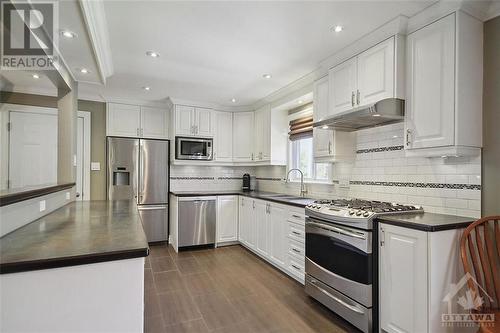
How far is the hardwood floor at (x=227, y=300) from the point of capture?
7.10 ft

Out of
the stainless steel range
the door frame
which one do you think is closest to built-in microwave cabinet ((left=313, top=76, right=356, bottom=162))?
the stainless steel range

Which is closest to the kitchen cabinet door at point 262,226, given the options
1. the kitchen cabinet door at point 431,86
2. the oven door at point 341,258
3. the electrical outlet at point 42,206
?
the oven door at point 341,258

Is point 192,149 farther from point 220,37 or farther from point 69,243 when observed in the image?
point 69,243

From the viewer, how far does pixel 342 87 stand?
261cm

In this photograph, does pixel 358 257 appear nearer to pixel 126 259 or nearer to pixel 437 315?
pixel 437 315

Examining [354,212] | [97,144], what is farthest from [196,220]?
[354,212]

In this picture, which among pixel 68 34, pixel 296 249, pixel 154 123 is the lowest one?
pixel 296 249

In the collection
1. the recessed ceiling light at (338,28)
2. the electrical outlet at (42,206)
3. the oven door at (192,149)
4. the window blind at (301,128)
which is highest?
the recessed ceiling light at (338,28)

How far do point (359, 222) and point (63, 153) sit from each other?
3.03 metres

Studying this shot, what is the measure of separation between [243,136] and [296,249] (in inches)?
98.6

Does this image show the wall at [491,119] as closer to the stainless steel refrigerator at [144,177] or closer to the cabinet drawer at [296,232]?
the cabinet drawer at [296,232]

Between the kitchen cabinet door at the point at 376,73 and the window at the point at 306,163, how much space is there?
3.84ft

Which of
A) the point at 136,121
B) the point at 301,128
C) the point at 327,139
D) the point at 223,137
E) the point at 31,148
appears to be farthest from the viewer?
the point at 223,137

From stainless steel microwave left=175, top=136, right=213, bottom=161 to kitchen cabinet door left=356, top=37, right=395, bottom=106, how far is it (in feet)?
9.22
